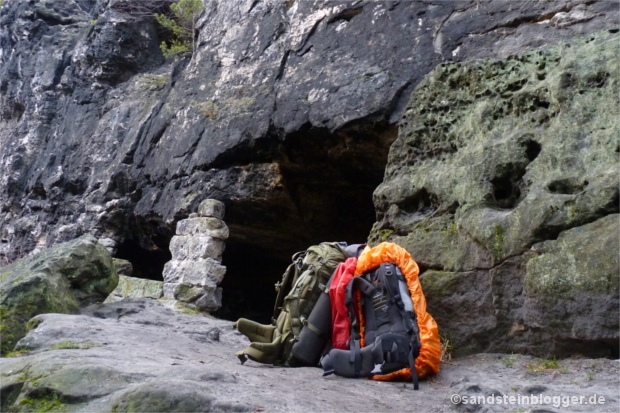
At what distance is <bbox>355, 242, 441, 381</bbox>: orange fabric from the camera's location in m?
3.84

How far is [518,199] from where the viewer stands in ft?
14.8

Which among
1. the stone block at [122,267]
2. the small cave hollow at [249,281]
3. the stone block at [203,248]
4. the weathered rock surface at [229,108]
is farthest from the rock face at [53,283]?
the small cave hollow at [249,281]

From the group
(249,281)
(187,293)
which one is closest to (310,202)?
(187,293)

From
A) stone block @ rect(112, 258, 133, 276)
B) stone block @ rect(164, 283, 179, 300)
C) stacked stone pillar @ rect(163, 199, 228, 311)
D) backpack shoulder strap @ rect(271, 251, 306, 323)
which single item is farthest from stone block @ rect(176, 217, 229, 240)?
backpack shoulder strap @ rect(271, 251, 306, 323)

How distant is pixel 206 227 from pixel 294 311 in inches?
166

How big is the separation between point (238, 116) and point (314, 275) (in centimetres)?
434

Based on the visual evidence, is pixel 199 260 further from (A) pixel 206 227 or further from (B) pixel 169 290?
(B) pixel 169 290

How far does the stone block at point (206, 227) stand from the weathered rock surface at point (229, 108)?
0.30m

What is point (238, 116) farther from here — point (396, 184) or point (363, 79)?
point (396, 184)

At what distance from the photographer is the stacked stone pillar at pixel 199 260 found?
328 inches

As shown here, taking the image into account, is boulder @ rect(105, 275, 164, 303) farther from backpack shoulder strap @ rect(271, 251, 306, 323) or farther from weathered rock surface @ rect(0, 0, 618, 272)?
backpack shoulder strap @ rect(271, 251, 306, 323)

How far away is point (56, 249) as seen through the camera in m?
6.52

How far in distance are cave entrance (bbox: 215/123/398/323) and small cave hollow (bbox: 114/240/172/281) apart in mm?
1269

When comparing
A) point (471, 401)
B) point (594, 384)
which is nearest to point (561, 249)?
point (594, 384)
